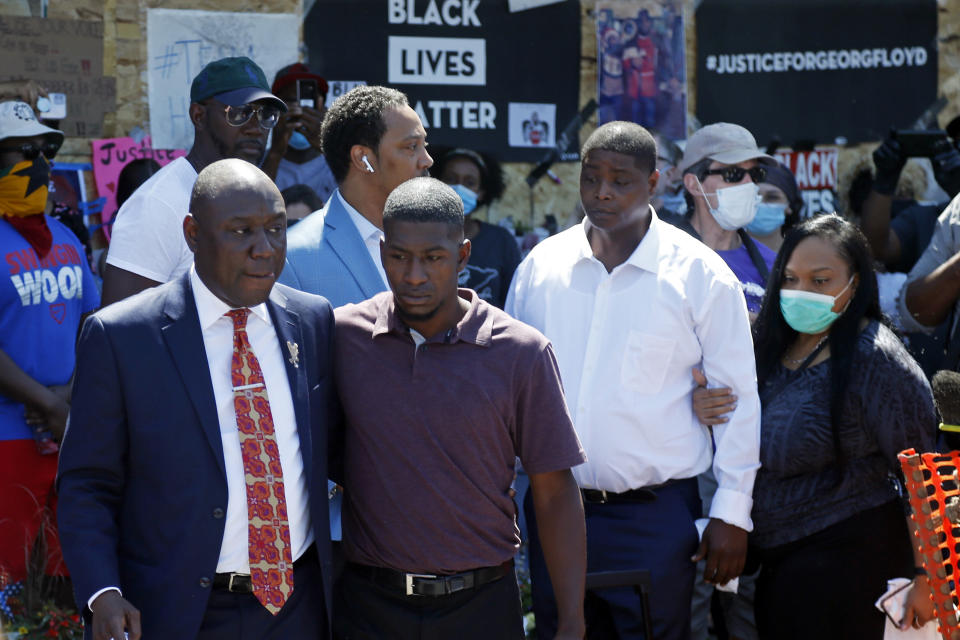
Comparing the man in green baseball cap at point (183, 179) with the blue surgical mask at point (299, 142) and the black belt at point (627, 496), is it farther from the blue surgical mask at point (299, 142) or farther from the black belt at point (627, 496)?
the blue surgical mask at point (299, 142)

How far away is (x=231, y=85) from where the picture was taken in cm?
430

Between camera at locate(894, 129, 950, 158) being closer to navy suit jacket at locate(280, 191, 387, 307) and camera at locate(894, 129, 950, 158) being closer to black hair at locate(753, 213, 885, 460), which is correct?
black hair at locate(753, 213, 885, 460)

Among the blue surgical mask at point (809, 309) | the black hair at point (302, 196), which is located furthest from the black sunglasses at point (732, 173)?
the black hair at point (302, 196)

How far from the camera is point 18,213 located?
5020 millimetres

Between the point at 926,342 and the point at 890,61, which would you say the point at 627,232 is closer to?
the point at 926,342

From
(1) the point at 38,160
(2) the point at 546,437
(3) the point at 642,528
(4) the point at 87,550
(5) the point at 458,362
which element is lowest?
(3) the point at 642,528

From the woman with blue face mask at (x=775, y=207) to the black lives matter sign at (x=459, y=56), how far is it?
156cm

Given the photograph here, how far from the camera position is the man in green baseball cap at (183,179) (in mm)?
3814

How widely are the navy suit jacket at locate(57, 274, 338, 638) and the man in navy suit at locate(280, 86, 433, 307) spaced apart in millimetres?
837

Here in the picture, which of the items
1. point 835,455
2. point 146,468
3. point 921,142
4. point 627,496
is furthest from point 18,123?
point 921,142

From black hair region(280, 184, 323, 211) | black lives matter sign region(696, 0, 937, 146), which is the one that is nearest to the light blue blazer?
black hair region(280, 184, 323, 211)

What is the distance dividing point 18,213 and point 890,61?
19.1 ft

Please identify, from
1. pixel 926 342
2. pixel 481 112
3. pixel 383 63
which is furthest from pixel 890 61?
pixel 383 63

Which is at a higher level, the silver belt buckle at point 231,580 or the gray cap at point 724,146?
the gray cap at point 724,146
